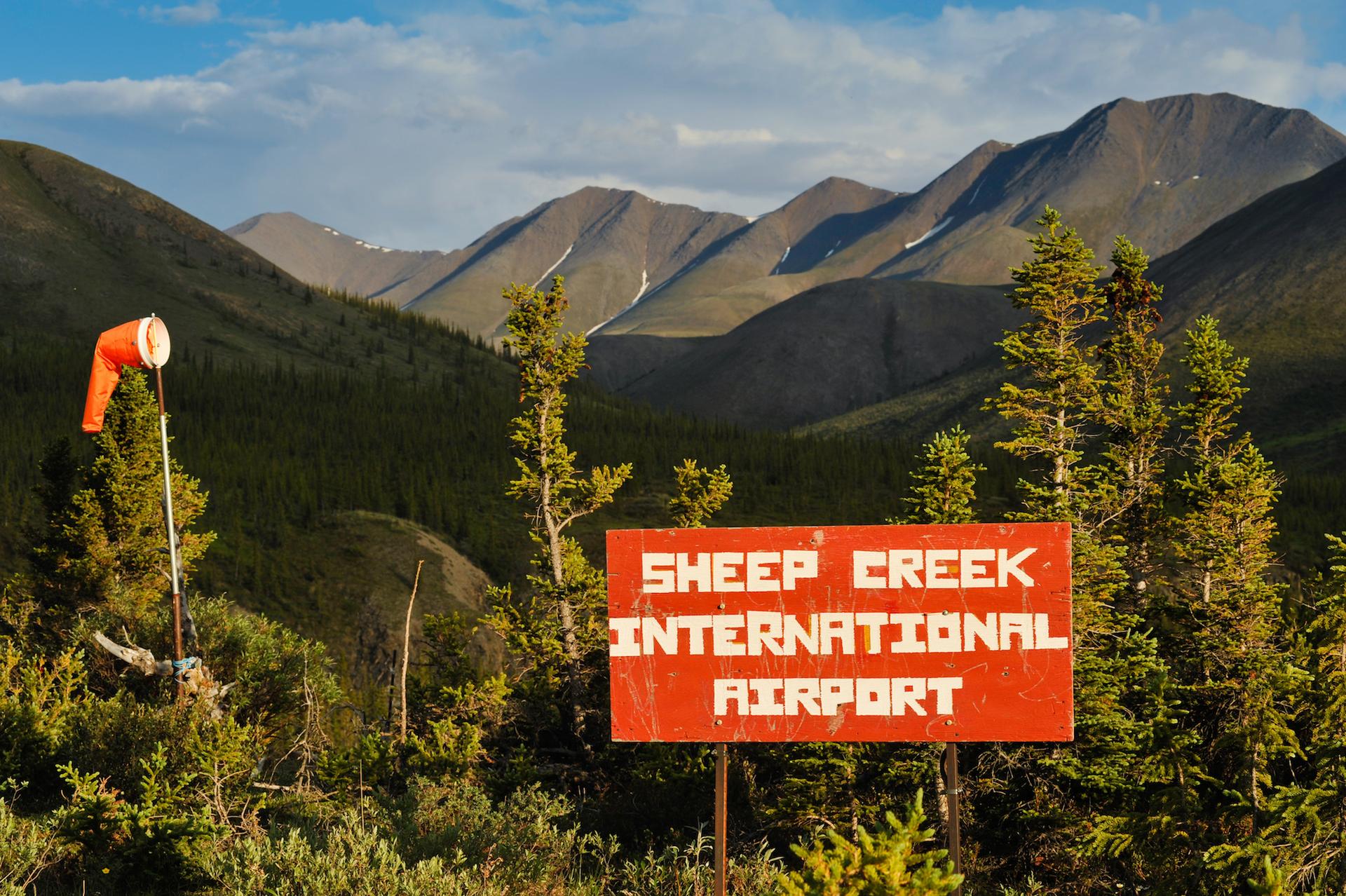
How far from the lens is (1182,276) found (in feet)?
641

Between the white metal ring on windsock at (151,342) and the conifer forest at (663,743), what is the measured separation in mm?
4319

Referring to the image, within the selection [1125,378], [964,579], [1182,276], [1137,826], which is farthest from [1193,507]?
[1182,276]

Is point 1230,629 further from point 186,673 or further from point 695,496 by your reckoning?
point 186,673

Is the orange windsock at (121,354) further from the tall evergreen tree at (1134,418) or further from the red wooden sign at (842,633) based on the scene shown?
the tall evergreen tree at (1134,418)

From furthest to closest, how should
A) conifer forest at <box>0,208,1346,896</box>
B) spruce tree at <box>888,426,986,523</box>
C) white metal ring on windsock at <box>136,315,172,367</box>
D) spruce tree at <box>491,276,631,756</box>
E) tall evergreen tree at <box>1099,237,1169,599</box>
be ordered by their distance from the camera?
1. tall evergreen tree at <box>1099,237,1169,599</box>
2. spruce tree at <box>491,276,631,756</box>
3. spruce tree at <box>888,426,986,523</box>
4. white metal ring on windsock at <box>136,315,172,367</box>
5. conifer forest at <box>0,208,1346,896</box>

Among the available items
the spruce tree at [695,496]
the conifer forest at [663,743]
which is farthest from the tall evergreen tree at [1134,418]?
the spruce tree at [695,496]

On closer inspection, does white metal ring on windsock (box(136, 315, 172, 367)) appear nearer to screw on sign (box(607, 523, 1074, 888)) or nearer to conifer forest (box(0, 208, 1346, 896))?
conifer forest (box(0, 208, 1346, 896))

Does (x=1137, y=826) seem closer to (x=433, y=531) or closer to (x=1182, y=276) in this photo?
(x=433, y=531)

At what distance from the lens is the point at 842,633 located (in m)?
9.47

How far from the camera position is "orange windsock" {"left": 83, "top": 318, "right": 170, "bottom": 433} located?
54.6 ft

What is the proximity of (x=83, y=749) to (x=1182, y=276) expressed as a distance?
685 ft

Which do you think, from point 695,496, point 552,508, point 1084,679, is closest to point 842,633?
point 1084,679

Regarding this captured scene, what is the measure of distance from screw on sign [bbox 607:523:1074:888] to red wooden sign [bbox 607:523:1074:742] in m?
0.01

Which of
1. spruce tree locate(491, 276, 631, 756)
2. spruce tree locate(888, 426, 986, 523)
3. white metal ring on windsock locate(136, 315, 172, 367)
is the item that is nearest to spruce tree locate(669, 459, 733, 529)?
spruce tree locate(491, 276, 631, 756)
